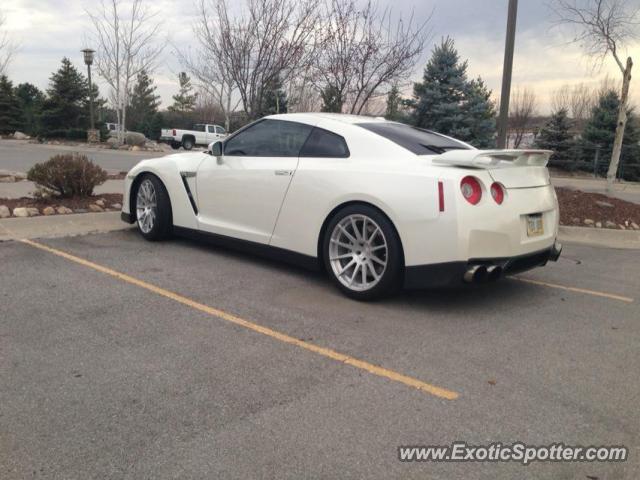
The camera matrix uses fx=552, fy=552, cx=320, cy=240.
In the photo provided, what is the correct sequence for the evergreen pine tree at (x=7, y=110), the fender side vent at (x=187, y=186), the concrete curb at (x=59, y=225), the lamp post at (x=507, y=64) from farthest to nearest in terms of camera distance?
1. the evergreen pine tree at (x=7, y=110)
2. the lamp post at (x=507, y=64)
3. the concrete curb at (x=59, y=225)
4. the fender side vent at (x=187, y=186)

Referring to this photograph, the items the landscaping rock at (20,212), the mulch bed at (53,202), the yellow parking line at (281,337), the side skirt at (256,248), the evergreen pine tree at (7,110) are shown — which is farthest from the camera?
the evergreen pine tree at (7,110)

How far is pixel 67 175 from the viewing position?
7.75 m

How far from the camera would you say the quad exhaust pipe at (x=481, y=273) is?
13.7ft

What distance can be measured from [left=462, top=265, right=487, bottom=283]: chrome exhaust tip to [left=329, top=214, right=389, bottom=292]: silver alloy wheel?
643 mm

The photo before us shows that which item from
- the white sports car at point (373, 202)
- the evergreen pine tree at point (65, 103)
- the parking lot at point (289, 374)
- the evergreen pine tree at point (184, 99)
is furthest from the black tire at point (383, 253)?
the evergreen pine tree at point (184, 99)

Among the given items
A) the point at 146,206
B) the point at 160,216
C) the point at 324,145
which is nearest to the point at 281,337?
the point at 324,145

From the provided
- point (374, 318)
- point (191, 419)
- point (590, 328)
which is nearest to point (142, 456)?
point (191, 419)

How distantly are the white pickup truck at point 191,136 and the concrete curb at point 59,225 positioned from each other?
1122 inches

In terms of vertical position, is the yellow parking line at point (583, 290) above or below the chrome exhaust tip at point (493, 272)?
below

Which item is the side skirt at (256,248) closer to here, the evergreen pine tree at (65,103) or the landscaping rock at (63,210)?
the landscaping rock at (63,210)

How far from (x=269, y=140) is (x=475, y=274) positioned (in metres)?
2.48

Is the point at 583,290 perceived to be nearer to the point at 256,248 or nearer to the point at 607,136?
the point at 256,248

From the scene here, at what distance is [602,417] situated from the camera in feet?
9.43

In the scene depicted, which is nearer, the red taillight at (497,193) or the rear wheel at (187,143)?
the red taillight at (497,193)
